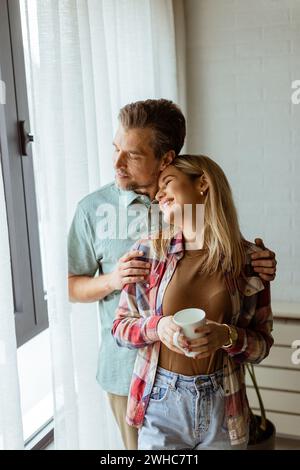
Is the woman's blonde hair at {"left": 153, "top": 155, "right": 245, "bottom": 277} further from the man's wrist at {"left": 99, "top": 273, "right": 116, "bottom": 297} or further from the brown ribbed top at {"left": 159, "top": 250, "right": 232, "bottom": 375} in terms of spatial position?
the man's wrist at {"left": 99, "top": 273, "right": 116, "bottom": 297}

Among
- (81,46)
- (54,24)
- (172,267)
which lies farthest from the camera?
(81,46)

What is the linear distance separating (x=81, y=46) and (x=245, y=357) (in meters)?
0.90

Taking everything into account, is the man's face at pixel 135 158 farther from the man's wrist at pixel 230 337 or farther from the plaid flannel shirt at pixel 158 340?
the man's wrist at pixel 230 337

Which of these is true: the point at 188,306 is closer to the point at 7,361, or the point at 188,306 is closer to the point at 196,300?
the point at 196,300

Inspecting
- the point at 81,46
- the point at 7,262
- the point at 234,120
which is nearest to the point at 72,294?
the point at 7,262

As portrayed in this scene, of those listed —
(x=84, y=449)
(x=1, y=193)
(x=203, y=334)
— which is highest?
(x=1, y=193)

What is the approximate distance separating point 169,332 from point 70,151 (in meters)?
0.60

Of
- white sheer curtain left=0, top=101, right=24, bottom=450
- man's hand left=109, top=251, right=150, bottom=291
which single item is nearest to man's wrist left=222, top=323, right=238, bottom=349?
man's hand left=109, top=251, right=150, bottom=291

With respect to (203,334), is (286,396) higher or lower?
lower

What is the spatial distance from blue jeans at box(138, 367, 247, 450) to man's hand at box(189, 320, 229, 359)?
85mm

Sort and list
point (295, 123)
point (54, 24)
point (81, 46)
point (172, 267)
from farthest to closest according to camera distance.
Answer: point (295, 123) → point (81, 46) → point (54, 24) → point (172, 267)

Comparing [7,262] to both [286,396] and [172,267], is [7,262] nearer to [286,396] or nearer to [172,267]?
[172,267]

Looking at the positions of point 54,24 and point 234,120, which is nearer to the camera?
point 54,24

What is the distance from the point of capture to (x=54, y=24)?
147cm
